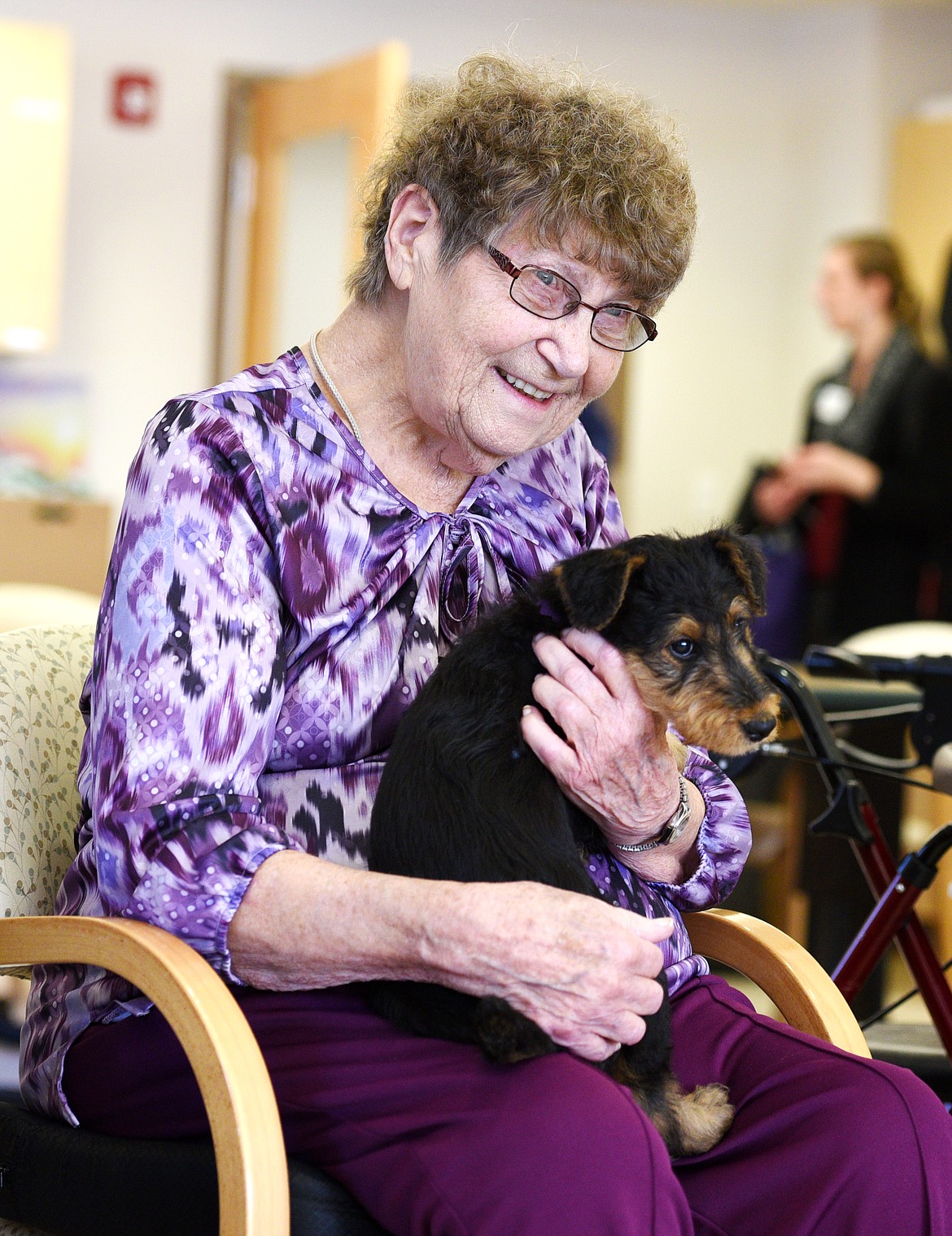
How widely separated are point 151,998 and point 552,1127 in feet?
1.11

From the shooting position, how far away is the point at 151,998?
114 centimetres

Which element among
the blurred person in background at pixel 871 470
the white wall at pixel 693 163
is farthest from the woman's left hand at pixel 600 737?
the white wall at pixel 693 163

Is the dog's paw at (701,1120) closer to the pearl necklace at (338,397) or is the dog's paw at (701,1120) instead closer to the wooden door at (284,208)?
the pearl necklace at (338,397)

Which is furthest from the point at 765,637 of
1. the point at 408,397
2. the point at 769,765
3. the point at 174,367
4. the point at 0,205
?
the point at 408,397

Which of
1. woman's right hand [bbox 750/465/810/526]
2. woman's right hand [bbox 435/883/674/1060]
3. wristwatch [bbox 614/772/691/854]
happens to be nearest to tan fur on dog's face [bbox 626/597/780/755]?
wristwatch [bbox 614/772/691/854]

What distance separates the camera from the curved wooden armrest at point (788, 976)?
1408 mm

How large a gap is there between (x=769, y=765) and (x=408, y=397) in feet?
8.18

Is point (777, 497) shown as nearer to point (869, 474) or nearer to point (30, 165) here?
point (869, 474)

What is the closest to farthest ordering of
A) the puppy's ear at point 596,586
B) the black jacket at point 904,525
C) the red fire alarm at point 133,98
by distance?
the puppy's ear at point 596,586
the black jacket at point 904,525
the red fire alarm at point 133,98

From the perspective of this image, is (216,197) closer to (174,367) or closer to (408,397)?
(174,367)

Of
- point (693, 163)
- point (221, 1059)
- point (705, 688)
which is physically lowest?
point (221, 1059)

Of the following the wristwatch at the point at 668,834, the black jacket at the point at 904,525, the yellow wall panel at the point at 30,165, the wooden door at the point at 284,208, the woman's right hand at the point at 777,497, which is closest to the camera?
the wristwatch at the point at 668,834

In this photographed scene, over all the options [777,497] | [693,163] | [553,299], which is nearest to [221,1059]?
[553,299]

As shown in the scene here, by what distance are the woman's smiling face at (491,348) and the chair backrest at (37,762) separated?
523 millimetres
